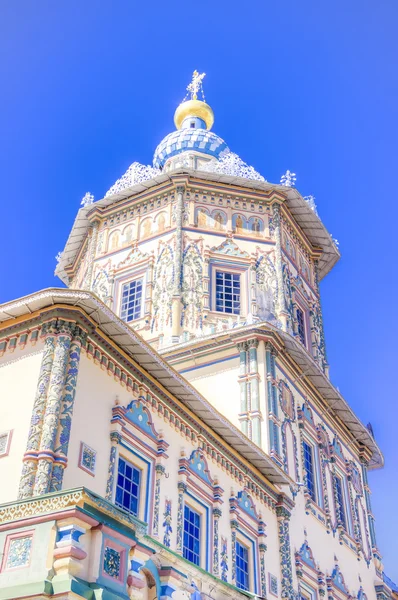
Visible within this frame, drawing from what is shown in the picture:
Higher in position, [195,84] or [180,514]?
[195,84]

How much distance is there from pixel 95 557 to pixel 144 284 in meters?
15.4

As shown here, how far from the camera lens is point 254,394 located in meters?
19.5

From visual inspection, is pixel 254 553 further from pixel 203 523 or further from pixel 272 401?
pixel 272 401

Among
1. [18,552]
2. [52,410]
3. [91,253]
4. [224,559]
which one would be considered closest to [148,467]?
[224,559]

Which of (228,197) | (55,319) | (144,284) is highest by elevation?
(228,197)

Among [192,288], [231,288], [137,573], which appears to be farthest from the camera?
[231,288]

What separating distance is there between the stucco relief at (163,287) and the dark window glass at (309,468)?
202 inches

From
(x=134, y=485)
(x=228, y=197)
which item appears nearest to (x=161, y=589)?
(x=134, y=485)

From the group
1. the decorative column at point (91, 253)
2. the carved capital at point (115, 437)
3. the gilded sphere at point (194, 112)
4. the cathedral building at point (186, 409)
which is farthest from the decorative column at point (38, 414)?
the gilded sphere at point (194, 112)

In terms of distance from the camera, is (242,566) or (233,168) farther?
(233,168)

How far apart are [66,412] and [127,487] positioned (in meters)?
2.19

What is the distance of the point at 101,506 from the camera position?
8.70 meters

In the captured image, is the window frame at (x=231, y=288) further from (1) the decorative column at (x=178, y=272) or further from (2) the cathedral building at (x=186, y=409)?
(1) the decorative column at (x=178, y=272)

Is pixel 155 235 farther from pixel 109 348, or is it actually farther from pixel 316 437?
pixel 109 348
